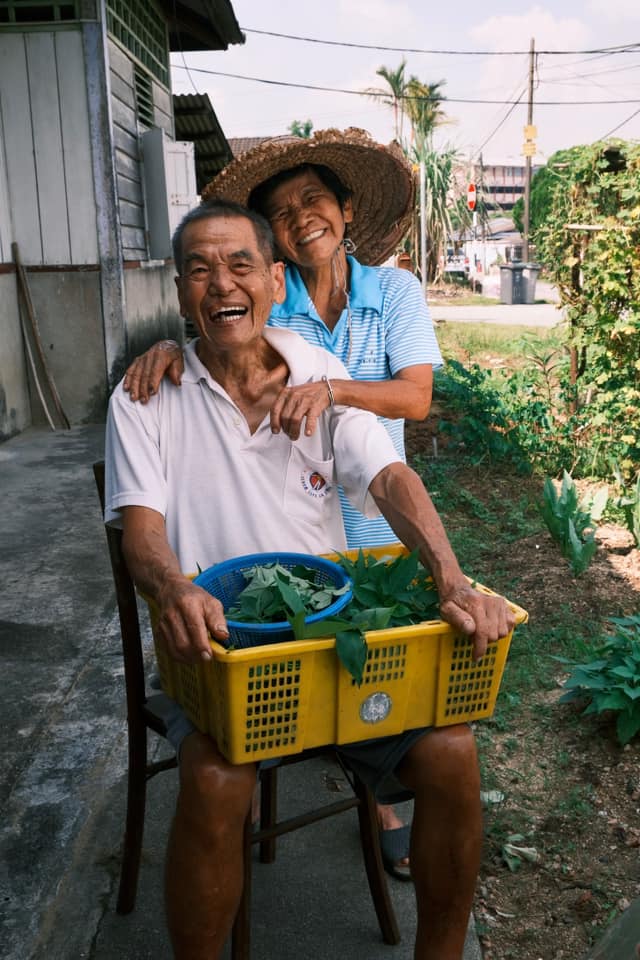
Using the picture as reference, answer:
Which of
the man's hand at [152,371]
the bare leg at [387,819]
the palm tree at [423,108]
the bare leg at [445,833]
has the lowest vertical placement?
the bare leg at [387,819]

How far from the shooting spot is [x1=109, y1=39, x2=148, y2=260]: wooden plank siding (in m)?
7.98

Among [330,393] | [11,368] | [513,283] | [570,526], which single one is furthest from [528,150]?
[330,393]

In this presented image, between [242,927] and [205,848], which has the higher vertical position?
[205,848]

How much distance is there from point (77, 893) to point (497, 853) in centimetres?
113

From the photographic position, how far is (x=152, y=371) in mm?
2078

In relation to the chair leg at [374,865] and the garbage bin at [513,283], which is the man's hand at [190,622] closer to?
the chair leg at [374,865]

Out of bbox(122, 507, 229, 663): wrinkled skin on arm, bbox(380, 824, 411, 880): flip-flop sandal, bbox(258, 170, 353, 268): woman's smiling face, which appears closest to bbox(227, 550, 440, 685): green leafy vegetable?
bbox(122, 507, 229, 663): wrinkled skin on arm

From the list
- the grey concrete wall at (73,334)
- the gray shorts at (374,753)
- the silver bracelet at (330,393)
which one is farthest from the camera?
the grey concrete wall at (73,334)

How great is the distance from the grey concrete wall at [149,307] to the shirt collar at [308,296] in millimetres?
5779

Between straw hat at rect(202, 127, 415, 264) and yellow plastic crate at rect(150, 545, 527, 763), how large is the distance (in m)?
1.49

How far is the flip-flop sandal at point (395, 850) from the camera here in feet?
7.81

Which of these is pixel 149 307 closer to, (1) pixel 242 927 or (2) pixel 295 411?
(2) pixel 295 411

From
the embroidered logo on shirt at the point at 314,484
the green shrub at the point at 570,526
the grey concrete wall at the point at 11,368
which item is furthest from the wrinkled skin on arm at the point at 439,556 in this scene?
the grey concrete wall at the point at 11,368

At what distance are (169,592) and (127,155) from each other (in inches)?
305
